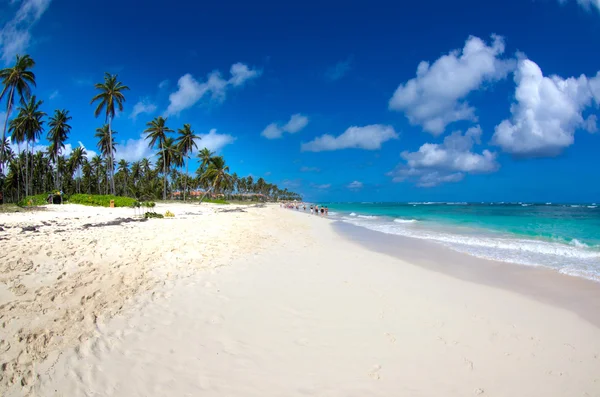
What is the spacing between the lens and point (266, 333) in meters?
3.92

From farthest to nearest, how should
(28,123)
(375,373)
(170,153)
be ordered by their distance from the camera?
(170,153), (28,123), (375,373)

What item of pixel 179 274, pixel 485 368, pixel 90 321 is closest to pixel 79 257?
pixel 179 274

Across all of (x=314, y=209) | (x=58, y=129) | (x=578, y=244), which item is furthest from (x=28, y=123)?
(x=578, y=244)

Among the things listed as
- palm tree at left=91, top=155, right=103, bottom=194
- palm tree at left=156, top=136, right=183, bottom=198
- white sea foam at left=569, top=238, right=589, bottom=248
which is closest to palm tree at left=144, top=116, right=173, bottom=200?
palm tree at left=156, top=136, right=183, bottom=198

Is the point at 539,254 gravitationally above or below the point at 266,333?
below

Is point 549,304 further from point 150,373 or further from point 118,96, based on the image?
point 118,96

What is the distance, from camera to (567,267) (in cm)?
880

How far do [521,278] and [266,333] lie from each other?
7364 mm

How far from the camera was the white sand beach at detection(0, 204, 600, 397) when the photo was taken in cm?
292

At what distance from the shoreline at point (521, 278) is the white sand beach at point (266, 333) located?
0.38 m

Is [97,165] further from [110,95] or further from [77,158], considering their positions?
[110,95]

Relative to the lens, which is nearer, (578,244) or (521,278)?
(521,278)

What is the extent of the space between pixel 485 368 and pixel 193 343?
11.7 feet

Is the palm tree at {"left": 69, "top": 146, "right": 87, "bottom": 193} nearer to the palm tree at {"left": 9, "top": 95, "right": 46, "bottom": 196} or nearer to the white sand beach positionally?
the palm tree at {"left": 9, "top": 95, "right": 46, "bottom": 196}
